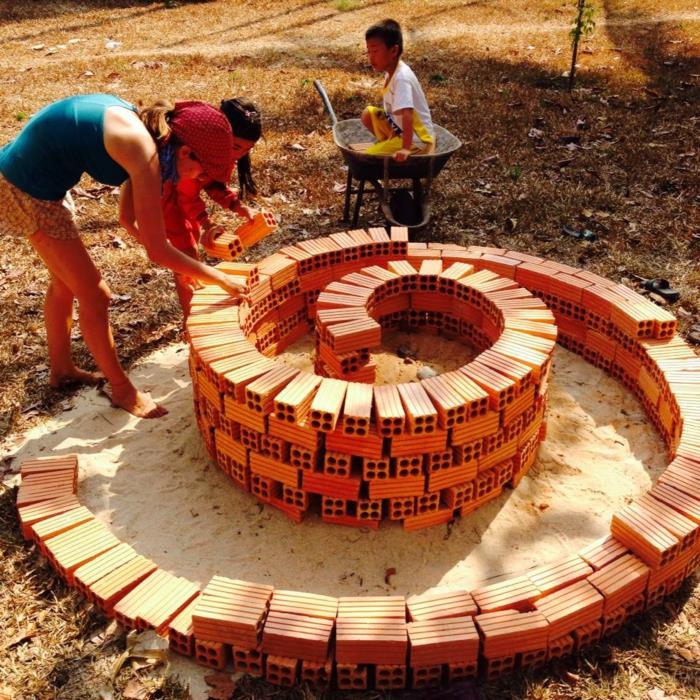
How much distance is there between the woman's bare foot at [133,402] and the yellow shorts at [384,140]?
2938 mm

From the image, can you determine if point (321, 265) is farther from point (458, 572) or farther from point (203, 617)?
point (203, 617)

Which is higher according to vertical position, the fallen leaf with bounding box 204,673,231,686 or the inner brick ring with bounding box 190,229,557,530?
the inner brick ring with bounding box 190,229,557,530

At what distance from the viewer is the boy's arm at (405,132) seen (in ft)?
19.7

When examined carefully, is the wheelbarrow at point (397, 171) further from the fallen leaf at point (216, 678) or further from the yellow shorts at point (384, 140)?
the fallen leaf at point (216, 678)

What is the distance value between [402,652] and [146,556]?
152 cm

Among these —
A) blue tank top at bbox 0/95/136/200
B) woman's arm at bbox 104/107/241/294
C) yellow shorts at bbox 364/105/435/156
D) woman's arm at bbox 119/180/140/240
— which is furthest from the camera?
yellow shorts at bbox 364/105/435/156

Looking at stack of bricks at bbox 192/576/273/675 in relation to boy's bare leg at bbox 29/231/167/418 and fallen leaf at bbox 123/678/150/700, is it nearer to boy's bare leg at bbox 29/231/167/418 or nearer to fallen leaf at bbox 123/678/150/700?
fallen leaf at bbox 123/678/150/700

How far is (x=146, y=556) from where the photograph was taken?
12.3ft

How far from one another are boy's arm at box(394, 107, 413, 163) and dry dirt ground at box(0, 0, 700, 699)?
1196 millimetres

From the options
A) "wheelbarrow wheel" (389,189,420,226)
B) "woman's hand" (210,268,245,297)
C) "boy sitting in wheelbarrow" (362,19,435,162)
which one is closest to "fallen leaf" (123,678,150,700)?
"woman's hand" (210,268,245,297)

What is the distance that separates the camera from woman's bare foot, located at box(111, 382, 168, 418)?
188 inches

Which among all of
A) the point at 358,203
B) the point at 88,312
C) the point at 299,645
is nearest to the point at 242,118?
the point at 88,312

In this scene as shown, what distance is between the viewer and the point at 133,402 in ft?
15.7

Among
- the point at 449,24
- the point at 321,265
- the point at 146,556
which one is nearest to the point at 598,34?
the point at 449,24
